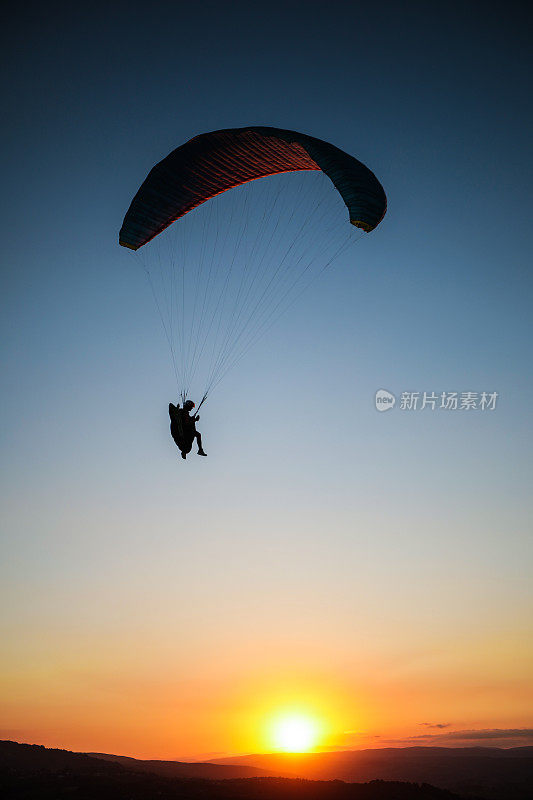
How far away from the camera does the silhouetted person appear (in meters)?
16.2

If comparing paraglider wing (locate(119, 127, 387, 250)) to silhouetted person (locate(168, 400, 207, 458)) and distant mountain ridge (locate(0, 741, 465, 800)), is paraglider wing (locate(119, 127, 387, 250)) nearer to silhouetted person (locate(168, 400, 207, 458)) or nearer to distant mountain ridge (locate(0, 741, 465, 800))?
silhouetted person (locate(168, 400, 207, 458))

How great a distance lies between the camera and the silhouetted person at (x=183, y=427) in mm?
16203

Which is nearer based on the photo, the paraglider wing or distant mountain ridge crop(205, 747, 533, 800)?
the paraglider wing

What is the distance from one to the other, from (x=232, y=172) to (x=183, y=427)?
282 inches

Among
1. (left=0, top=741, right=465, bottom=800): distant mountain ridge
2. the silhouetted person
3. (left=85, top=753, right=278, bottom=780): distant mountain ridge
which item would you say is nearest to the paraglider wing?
the silhouetted person

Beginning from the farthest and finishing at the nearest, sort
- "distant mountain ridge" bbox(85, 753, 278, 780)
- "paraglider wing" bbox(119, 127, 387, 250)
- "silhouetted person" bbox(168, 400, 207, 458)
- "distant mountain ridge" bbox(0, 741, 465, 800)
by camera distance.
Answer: "distant mountain ridge" bbox(85, 753, 278, 780) < "distant mountain ridge" bbox(0, 741, 465, 800) < "silhouetted person" bbox(168, 400, 207, 458) < "paraglider wing" bbox(119, 127, 387, 250)

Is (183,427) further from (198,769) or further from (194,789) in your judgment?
(198,769)

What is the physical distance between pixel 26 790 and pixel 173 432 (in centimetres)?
2812

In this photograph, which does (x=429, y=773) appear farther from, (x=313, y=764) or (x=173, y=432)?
(x=173, y=432)


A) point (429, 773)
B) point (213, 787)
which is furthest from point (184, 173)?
point (429, 773)

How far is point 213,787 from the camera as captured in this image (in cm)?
3544

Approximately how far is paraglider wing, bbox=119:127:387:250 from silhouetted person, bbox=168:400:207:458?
5.21 meters

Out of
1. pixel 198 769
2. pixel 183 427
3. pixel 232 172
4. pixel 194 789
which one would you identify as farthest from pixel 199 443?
pixel 198 769

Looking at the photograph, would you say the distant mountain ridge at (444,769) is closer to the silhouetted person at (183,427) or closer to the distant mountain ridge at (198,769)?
the distant mountain ridge at (198,769)
